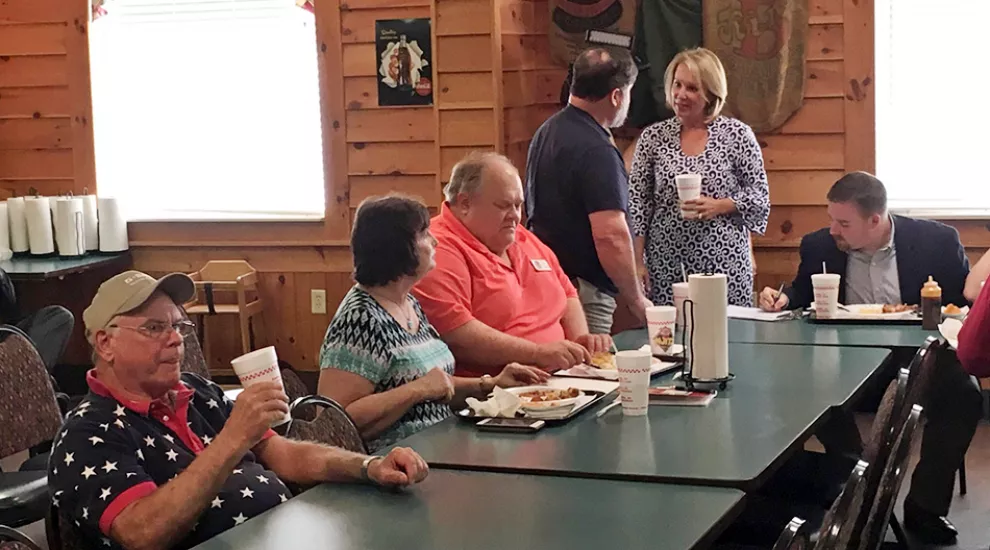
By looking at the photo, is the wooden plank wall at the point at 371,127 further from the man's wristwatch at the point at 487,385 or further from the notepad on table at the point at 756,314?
the man's wristwatch at the point at 487,385

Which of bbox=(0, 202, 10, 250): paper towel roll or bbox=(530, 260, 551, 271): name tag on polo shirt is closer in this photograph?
bbox=(530, 260, 551, 271): name tag on polo shirt

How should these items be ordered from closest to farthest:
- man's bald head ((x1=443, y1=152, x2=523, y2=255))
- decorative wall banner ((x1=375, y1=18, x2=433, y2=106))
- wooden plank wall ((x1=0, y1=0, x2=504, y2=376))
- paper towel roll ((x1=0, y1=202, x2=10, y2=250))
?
man's bald head ((x1=443, y1=152, x2=523, y2=255)), wooden plank wall ((x1=0, y1=0, x2=504, y2=376)), decorative wall banner ((x1=375, y1=18, x2=433, y2=106)), paper towel roll ((x1=0, y1=202, x2=10, y2=250))

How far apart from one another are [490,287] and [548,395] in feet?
2.51

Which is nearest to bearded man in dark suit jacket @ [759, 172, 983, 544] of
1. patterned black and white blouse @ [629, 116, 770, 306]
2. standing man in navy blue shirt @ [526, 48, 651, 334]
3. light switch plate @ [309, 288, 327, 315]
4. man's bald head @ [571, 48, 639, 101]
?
patterned black and white blouse @ [629, 116, 770, 306]

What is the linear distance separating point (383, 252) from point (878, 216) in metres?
1.89

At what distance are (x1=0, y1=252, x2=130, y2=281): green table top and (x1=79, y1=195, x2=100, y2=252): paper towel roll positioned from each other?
5 centimetres

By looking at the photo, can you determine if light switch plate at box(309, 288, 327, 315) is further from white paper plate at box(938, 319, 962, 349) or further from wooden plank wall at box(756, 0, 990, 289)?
white paper plate at box(938, 319, 962, 349)

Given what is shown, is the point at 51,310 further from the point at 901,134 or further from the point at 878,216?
the point at 901,134

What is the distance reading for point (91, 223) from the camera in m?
6.18

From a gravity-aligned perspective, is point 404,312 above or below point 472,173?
below

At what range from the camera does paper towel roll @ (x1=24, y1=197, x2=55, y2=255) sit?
236 inches

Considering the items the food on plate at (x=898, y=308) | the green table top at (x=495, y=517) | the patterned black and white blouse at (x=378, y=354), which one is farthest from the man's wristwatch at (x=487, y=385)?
the food on plate at (x=898, y=308)

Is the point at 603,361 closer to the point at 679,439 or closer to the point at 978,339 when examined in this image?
the point at 679,439

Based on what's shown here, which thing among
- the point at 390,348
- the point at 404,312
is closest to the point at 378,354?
the point at 390,348
